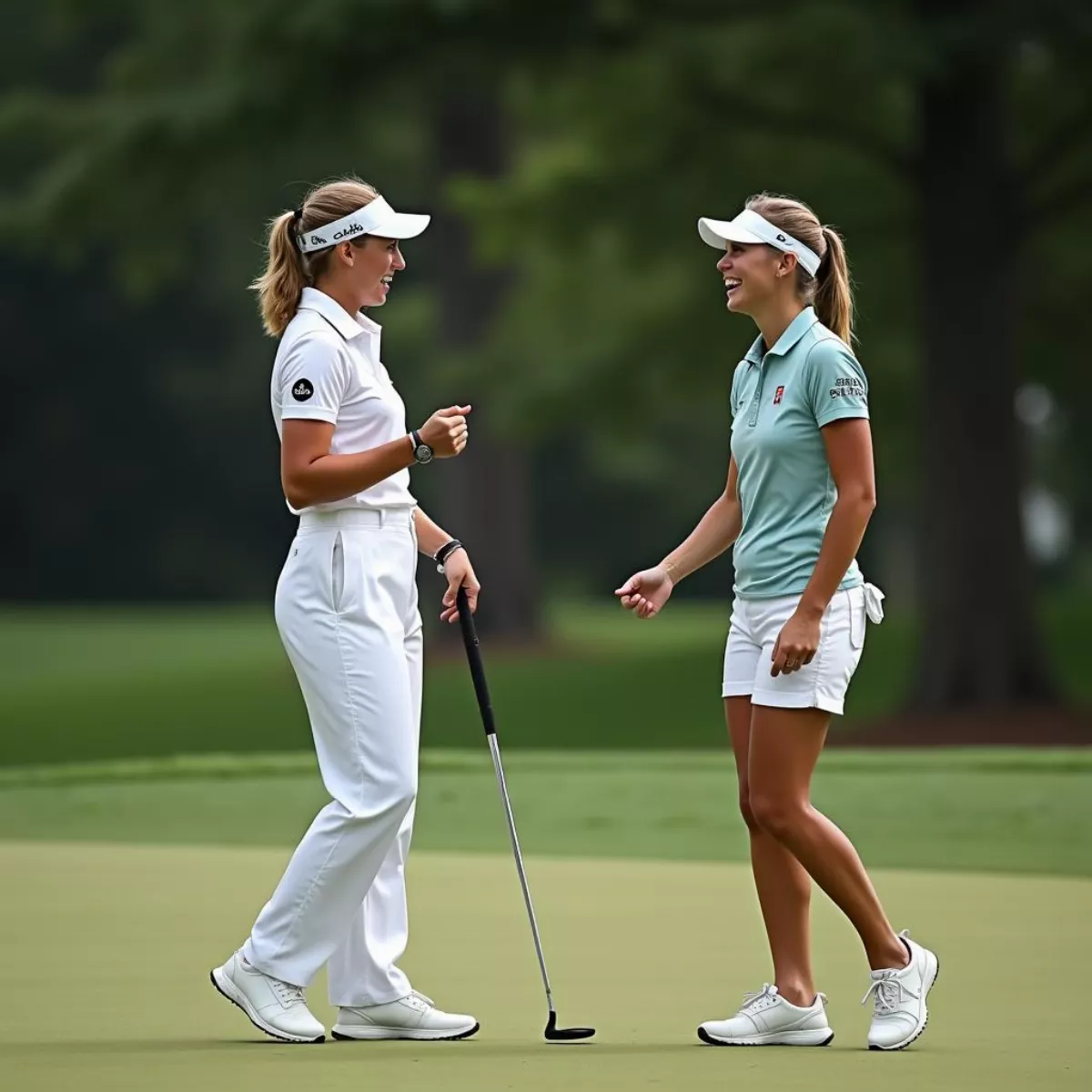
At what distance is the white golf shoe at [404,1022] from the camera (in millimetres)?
5270

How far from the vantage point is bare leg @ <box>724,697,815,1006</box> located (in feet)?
17.4

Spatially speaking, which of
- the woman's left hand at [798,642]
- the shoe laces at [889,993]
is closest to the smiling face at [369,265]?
the woman's left hand at [798,642]

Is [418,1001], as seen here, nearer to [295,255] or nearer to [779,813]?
[779,813]

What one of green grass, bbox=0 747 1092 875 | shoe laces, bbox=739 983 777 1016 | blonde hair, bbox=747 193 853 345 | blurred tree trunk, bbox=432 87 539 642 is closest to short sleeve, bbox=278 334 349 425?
blonde hair, bbox=747 193 853 345

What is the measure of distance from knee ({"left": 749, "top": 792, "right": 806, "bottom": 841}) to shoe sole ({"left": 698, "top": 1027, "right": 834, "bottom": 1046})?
1.38 ft

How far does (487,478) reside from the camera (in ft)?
93.2

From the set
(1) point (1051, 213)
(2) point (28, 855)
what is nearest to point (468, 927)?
(2) point (28, 855)

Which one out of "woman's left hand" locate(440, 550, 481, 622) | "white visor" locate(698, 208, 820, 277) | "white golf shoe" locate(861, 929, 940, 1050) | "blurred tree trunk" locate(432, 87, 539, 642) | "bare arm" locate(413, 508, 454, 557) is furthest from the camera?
"blurred tree trunk" locate(432, 87, 539, 642)

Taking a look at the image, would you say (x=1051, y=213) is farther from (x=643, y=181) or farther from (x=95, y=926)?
(x=95, y=926)

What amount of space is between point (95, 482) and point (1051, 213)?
2876cm

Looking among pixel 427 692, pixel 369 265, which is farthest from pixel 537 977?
pixel 427 692

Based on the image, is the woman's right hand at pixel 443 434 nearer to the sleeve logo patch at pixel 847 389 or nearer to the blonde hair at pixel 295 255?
the blonde hair at pixel 295 255

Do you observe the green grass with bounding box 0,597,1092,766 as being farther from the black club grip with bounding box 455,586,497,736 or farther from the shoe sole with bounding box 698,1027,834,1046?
the shoe sole with bounding box 698,1027,834,1046

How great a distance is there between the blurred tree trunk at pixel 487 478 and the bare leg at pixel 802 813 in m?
22.5
